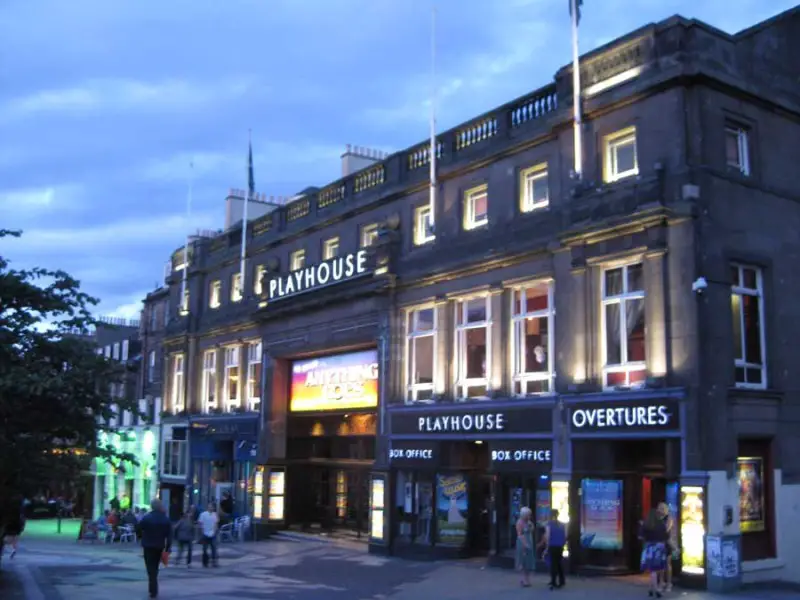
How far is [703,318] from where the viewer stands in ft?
61.7

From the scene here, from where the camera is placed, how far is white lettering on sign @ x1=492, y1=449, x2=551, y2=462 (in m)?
21.9

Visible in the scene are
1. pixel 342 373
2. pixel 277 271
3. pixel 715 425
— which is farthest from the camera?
pixel 277 271

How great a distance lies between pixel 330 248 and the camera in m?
32.7

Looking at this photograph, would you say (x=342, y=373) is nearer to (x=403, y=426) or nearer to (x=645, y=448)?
(x=403, y=426)

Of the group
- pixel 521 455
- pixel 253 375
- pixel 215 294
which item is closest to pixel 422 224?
pixel 521 455

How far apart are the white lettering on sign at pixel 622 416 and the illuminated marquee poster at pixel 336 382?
935 centimetres

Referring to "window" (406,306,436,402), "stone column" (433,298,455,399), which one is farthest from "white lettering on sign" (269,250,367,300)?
"stone column" (433,298,455,399)

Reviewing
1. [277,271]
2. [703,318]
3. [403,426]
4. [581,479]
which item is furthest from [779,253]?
[277,271]

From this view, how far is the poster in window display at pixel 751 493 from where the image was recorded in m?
19.2

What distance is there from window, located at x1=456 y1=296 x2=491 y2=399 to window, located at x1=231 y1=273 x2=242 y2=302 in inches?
593

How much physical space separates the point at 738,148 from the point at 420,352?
10.9 metres

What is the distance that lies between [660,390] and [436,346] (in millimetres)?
8379

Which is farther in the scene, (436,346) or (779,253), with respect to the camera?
(436,346)

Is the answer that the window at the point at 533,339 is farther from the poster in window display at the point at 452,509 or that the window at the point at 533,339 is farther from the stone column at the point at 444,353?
the poster in window display at the point at 452,509
